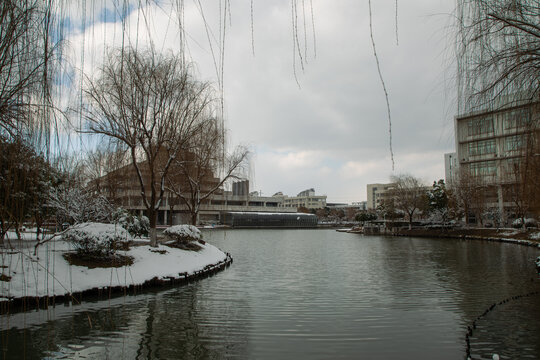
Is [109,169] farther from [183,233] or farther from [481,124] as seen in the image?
[481,124]

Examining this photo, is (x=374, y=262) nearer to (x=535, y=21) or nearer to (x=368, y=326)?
(x=368, y=326)

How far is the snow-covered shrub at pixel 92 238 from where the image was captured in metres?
11.9

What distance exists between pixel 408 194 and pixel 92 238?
53.6 m

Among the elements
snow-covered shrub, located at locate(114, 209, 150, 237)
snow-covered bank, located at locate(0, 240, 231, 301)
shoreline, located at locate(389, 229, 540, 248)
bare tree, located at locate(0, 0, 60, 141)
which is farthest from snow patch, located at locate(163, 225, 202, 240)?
shoreline, located at locate(389, 229, 540, 248)

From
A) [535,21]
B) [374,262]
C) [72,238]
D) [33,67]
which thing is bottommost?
[374,262]

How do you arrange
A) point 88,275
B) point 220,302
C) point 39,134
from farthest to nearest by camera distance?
1. point 88,275
2. point 220,302
3. point 39,134

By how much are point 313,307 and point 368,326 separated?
6.50 feet

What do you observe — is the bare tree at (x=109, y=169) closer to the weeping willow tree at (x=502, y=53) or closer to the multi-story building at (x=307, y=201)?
the weeping willow tree at (x=502, y=53)

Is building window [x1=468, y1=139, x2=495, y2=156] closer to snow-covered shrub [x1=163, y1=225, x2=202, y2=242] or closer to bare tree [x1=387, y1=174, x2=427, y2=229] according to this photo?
bare tree [x1=387, y1=174, x2=427, y2=229]

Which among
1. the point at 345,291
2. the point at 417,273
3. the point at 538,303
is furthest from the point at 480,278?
the point at 345,291

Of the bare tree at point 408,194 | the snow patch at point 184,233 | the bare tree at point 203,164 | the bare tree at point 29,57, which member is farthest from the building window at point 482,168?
the bare tree at point 29,57

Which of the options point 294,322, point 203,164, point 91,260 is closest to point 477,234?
point 203,164

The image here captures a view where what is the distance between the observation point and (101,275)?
11383mm

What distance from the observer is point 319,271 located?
638 inches
